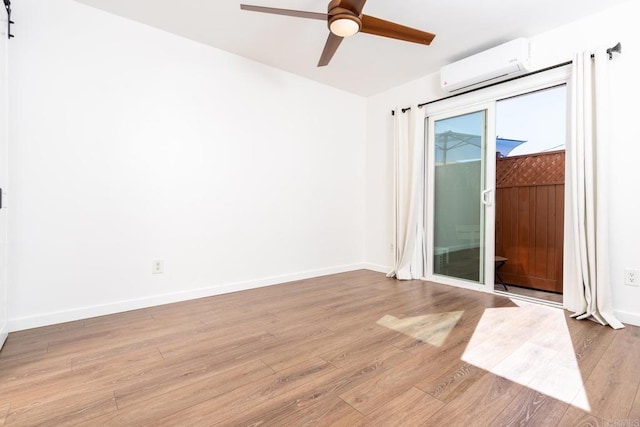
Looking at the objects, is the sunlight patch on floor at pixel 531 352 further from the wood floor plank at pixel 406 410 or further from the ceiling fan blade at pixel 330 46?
the ceiling fan blade at pixel 330 46

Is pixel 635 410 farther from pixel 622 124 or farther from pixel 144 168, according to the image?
pixel 144 168

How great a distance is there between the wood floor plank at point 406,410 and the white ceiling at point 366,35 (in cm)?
258

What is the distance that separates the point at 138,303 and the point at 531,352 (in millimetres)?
2895

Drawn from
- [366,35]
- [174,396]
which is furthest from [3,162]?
[366,35]

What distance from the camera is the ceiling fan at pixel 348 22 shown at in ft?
6.03

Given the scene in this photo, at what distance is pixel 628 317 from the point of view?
226 centimetres

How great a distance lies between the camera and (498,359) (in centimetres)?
172

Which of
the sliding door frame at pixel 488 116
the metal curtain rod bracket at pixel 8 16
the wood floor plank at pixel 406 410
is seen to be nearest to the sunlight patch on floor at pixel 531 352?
the wood floor plank at pixel 406 410

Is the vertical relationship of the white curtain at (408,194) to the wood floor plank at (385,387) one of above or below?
above

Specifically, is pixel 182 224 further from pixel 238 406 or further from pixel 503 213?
pixel 503 213

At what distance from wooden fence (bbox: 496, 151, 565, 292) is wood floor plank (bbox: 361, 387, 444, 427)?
10.1 ft

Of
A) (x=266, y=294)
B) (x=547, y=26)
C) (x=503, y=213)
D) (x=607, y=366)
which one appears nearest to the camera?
(x=607, y=366)

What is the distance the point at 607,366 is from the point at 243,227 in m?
2.90

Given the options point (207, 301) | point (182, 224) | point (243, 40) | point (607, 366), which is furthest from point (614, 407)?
point (243, 40)
